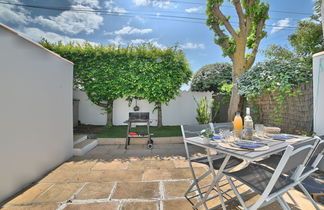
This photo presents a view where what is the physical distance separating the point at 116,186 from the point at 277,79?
368 cm

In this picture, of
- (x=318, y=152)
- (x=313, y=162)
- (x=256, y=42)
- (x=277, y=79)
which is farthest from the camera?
(x=256, y=42)

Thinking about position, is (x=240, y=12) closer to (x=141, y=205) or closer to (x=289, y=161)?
(x=289, y=161)

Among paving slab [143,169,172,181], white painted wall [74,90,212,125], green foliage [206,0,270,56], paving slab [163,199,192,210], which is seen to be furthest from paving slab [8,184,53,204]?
green foliage [206,0,270,56]

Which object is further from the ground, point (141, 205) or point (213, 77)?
point (213, 77)

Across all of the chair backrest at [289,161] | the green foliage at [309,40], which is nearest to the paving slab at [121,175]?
the chair backrest at [289,161]

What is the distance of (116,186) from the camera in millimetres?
2039

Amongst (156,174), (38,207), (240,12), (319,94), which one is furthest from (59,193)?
(240,12)

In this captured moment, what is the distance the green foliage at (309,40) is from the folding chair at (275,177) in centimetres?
684

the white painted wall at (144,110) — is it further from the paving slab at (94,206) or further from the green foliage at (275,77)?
the paving slab at (94,206)

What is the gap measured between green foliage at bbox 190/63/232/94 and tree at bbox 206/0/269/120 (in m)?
2.60

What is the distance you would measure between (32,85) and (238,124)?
298 cm

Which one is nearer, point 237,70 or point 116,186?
point 116,186

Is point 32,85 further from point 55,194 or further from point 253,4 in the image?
point 253,4

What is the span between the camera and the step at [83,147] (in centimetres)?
332
